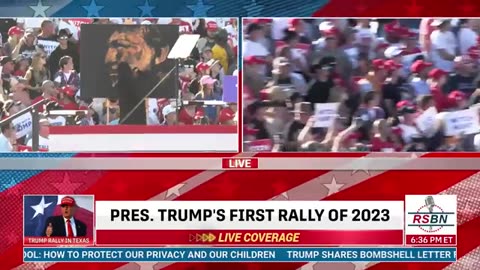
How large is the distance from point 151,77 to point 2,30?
32.2 inches

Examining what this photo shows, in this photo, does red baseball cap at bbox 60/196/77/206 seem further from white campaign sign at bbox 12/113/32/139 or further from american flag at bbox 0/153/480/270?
white campaign sign at bbox 12/113/32/139

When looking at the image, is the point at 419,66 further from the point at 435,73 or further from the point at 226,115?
the point at 226,115

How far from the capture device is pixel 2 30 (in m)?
3.56

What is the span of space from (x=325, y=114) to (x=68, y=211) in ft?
4.80

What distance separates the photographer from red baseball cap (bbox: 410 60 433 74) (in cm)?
359

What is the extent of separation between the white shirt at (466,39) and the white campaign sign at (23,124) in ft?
7.56

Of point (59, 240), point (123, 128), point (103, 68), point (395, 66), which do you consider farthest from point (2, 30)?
point (395, 66)

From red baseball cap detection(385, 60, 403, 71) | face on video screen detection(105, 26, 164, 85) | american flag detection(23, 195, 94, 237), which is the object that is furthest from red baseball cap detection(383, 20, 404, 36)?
american flag detection(23, 195, 94, 237)

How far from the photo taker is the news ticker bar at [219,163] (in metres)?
3.58

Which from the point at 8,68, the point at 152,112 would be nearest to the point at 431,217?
the point at 152,112

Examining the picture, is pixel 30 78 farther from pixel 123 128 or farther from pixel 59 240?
pixel 59 240

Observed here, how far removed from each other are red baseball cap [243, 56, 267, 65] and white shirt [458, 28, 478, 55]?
3.42 feet

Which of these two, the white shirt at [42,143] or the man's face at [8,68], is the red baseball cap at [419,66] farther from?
the man's face at [8,68]

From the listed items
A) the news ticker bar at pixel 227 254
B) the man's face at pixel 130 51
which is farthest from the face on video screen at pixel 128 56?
the news ticker bar at pixel 227 254
